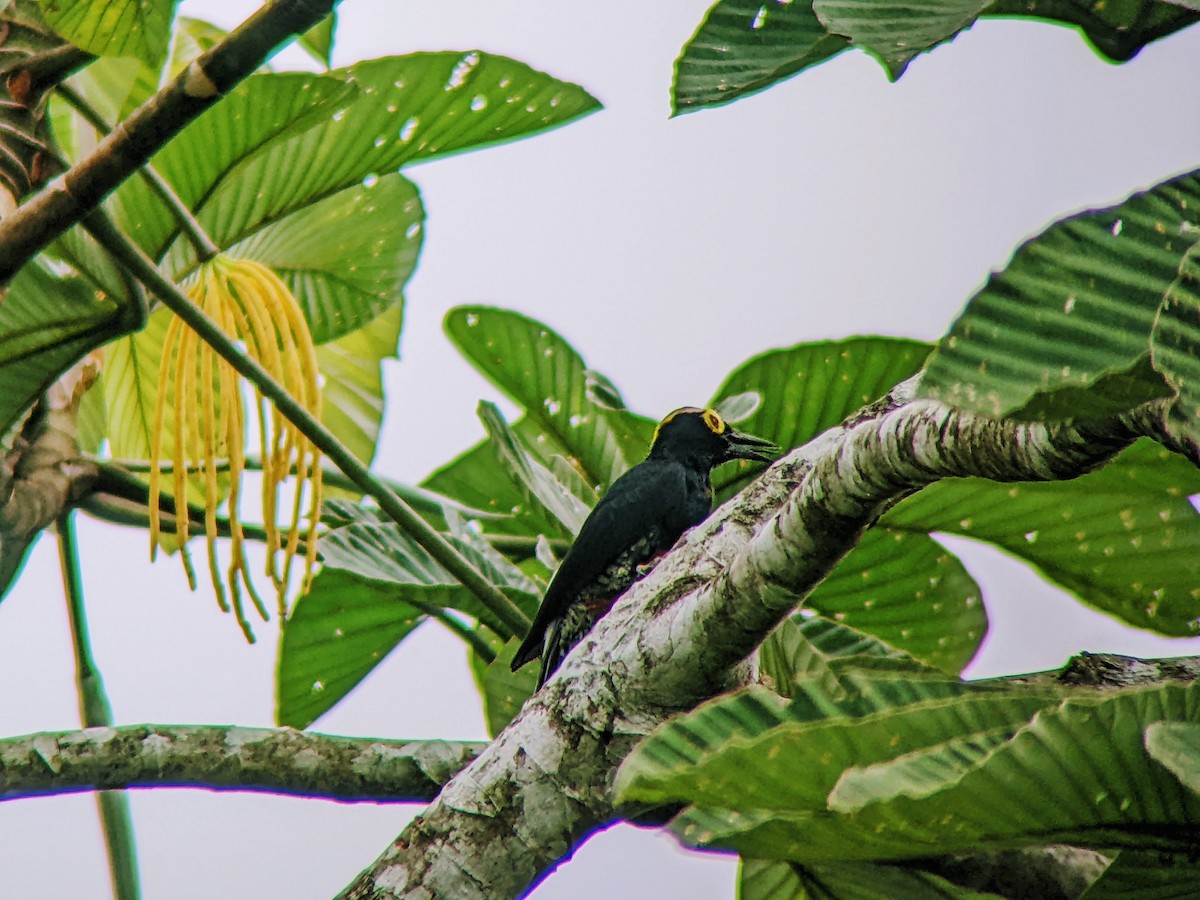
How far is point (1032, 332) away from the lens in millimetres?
568

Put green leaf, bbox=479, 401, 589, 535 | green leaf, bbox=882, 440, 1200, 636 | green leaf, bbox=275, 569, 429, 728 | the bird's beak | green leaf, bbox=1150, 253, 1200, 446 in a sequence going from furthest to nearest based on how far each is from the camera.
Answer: the bird's beak → green leaf, bbox=275, 569, 429, 728 → green leaf, bbox=479, 401, 589, 535 → green leaf, bbox=882, 440, 1200, 636 → green leaf, bbox=1150, 253, 1200, 446

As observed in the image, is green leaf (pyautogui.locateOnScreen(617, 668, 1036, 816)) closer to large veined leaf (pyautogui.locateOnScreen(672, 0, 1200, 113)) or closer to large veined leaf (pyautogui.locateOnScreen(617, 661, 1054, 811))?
large veined leaf (pyautogui.locateOnScreen(617, 661, 1054, 811))

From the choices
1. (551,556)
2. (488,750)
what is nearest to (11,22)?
(551,556)

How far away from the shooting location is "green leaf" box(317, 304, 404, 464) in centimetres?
193

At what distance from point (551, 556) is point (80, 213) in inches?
24.6

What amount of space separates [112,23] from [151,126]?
179 mm

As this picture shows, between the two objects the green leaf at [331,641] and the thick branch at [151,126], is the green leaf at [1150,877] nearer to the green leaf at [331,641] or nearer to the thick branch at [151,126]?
the thick branch at [151,126]

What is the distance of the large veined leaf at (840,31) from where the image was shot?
2.41 feet

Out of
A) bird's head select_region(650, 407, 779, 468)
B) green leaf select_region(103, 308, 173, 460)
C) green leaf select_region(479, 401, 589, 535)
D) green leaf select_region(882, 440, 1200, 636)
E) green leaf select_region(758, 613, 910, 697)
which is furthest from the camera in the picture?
bird's head select_region(650, 407, 779, 468)

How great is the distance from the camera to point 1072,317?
56 centimetres

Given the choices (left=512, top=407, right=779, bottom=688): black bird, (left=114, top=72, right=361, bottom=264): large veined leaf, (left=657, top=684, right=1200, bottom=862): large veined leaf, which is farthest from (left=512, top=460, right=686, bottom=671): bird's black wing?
(left=657, top=684, right=1200, bottom=862): large veined leaf

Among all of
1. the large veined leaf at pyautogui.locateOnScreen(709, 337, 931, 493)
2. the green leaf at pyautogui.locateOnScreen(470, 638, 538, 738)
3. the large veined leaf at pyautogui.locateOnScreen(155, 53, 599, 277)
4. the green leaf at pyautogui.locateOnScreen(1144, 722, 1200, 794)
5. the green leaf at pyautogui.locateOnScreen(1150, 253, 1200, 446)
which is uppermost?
the large veined leaf at pyautogui.locateOnScreen(155, 53, 599, 277)

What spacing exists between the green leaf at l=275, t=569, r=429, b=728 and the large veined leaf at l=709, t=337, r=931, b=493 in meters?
0.46

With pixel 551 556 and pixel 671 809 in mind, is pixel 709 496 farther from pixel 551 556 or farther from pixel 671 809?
pixel 671 809
